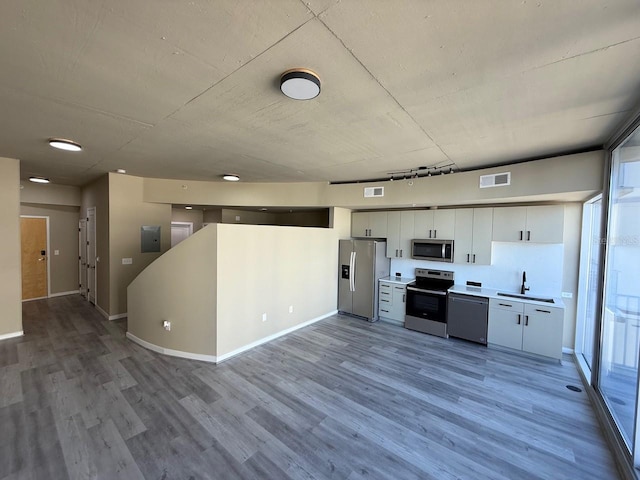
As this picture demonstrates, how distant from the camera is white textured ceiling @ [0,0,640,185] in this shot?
1.28 metres

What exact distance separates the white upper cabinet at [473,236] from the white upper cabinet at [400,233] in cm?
85

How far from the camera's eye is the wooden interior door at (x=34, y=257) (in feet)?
20.4

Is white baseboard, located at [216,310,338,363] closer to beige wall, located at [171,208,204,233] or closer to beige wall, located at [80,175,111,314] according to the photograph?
beige wall, located at [80,175,111,314]

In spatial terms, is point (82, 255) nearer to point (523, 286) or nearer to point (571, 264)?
point (523, 286)

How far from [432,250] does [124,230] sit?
20.0 feet

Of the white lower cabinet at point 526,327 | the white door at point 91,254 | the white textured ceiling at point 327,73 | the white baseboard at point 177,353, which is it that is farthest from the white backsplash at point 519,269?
the white door at point 91,254

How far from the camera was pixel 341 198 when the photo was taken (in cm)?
529

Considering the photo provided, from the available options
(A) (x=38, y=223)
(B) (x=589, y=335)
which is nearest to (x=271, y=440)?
(B) (x=589, y=335)

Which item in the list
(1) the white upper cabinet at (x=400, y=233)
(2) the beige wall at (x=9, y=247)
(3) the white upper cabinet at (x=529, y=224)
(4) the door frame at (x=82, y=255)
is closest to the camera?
(3) the white upper cabinet at (x=529, y=224)

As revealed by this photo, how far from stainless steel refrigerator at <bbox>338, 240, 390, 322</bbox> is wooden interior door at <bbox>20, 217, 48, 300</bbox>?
742 cm

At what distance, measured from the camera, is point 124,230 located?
17.1 ft

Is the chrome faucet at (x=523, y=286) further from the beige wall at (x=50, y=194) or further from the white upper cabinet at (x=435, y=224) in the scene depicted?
the beige wall at (x=50, y=194)

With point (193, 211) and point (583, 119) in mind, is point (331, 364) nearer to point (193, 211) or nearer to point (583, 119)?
point (583, 119)

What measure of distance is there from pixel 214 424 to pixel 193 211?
660cm
